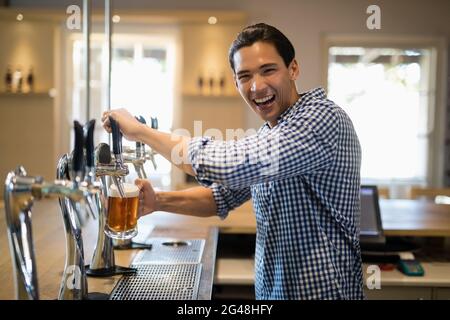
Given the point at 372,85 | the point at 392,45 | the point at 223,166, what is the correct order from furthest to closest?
the point at 392,45 → the point at 372,85 → the point at 223,166

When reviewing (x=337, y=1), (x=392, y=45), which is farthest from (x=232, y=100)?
(x=337, y=1)

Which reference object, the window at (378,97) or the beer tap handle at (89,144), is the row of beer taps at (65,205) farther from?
the window at (378,97)

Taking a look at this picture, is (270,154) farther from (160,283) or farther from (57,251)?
(57,251)

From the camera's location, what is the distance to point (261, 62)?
97 centimetres

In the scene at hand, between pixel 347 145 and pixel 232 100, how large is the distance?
125 inches

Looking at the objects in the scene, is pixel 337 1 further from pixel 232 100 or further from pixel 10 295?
pixel 232 100

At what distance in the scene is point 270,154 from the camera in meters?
0.87

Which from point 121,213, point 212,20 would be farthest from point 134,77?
point 212,20

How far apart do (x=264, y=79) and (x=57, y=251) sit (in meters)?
0.74

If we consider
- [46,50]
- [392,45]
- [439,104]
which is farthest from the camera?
[46,50]

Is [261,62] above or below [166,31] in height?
below

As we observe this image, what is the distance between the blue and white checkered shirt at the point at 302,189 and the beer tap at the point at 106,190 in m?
0.18

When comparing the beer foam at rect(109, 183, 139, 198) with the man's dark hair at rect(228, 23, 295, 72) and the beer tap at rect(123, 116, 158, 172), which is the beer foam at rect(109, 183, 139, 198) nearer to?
the beer tap at rect(123, 116, 158, 172)

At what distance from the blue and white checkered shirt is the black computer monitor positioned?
0.76m
